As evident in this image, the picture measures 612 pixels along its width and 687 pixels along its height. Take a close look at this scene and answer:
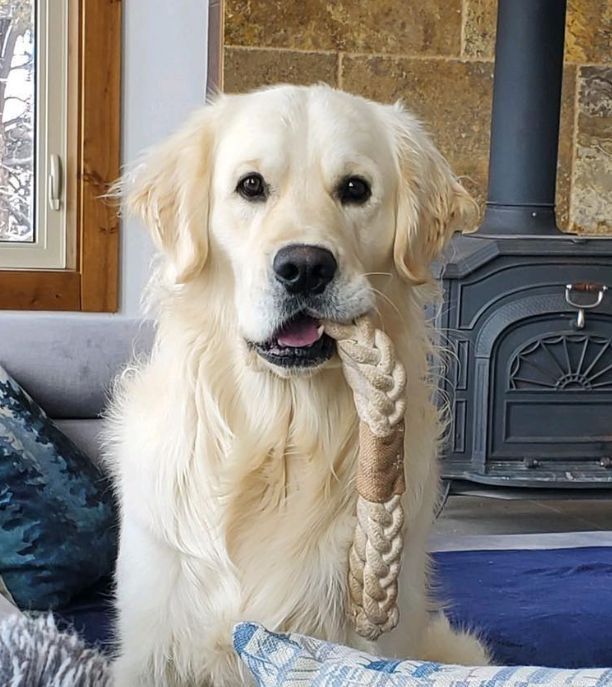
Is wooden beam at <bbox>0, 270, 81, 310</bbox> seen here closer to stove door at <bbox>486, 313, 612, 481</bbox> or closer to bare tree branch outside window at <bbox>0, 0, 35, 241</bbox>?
bare tree branch outside window at <bbox>0, 0, 35, 241</bbox>

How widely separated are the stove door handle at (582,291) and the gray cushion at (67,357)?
4.53 feet

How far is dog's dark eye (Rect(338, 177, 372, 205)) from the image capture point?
130cm

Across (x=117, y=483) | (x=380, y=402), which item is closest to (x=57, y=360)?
(x=117, y=483)

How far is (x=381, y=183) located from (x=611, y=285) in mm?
1857

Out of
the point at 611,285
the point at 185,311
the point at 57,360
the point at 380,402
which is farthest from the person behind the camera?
the point at 611,285

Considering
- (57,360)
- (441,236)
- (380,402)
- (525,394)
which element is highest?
(441,236)

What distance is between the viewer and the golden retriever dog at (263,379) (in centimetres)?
127

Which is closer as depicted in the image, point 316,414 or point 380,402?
point 380,402

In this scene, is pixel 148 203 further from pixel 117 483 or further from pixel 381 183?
pixel 117 483

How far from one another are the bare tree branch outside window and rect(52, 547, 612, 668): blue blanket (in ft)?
5.55

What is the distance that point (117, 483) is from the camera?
4.95 ft

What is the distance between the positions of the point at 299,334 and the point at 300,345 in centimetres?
2

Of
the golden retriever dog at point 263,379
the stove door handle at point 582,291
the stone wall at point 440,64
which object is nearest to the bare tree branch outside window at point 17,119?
the stone wall at point 440,64

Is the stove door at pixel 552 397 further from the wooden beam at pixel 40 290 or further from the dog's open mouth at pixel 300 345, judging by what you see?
the dog's open mouth at pixel 300 345
